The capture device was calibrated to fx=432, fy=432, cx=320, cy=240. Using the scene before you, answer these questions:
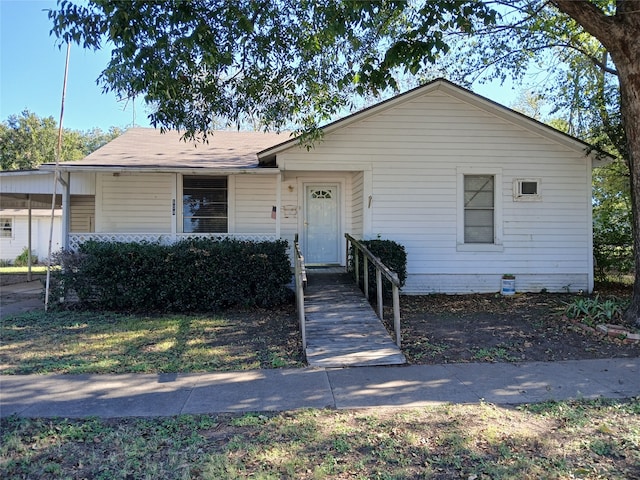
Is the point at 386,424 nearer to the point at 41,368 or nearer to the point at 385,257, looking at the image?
the point at 41,368

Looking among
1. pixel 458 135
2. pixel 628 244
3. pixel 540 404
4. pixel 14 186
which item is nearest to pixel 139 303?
pixel 14 186

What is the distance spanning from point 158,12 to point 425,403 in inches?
236

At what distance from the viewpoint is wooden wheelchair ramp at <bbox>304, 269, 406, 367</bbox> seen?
5.77 metres

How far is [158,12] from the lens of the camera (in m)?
5.93

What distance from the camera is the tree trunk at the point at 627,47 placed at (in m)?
6.75

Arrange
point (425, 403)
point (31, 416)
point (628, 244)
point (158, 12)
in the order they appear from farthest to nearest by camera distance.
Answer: point (628, 244), point (158, 12), point (425, 403), point (31, 416)

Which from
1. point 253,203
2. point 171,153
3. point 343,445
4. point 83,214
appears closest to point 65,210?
point 171,153

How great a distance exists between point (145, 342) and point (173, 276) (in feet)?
7.36

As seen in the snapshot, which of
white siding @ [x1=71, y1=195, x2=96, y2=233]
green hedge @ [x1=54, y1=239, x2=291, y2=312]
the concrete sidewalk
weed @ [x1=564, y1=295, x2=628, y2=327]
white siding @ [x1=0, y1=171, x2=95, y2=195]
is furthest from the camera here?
white siding @ [x1=71, y1=195, x2=96, y2=233]

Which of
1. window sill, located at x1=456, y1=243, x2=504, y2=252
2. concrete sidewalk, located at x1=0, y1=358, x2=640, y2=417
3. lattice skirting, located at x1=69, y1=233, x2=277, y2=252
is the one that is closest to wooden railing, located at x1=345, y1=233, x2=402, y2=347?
concrete sidewalk, located at x1=0, y1=358, x2=640, y2=417

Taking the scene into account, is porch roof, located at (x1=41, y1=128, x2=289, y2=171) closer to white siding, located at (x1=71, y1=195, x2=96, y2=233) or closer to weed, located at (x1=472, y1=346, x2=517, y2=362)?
white siding, located at (x1=71, y1=195, x2=96, y2=233)

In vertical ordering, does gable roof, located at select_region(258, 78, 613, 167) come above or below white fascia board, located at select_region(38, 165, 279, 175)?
above

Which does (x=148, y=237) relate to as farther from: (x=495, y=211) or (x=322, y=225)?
(x=495, y=211)

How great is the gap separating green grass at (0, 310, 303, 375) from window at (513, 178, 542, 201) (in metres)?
6.35
